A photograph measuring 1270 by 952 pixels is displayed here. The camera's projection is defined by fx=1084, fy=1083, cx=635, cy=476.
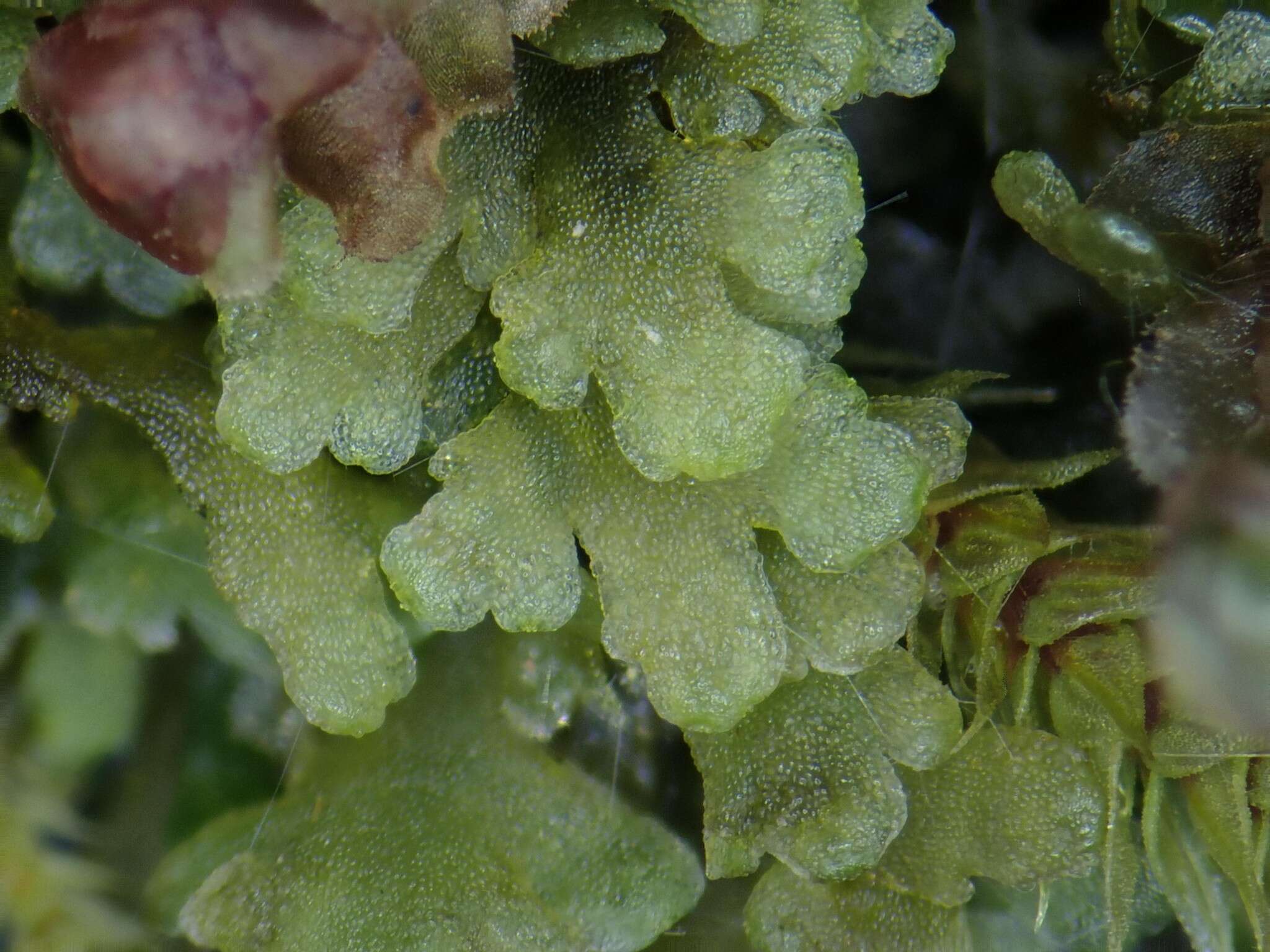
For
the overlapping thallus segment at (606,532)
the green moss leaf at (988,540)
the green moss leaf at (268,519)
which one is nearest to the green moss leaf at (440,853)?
the overlapping thallus segment at (606,532)

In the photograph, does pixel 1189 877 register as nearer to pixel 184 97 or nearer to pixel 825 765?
pixel 825 765

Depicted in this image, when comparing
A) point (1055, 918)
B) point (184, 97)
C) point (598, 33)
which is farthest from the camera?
point (1055, 918)

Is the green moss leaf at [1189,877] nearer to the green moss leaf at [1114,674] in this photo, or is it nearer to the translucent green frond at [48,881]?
the green moss leaf at [1114,674]

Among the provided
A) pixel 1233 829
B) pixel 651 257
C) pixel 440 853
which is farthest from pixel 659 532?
pixel 1233 829

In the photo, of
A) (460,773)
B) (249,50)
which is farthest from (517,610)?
(249,50)

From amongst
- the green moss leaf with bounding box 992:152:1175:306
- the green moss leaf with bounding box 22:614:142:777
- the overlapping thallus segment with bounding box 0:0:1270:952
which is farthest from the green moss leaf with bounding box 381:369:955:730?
the green moss leaf with bounding box 22:614:142:777

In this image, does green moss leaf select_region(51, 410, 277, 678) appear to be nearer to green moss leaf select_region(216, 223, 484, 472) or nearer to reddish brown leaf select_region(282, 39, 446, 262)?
green moss leaf select_region(216, 223, 484, 472)

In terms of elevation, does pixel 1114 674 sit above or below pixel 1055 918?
above
